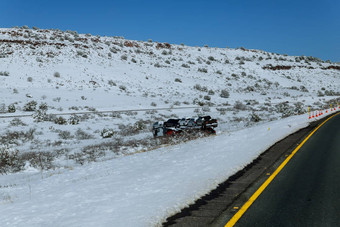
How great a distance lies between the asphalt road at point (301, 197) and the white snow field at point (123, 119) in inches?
55.4

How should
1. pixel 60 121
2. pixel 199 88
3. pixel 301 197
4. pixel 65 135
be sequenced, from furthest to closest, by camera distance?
pixel 199 88, pixel 60 121, pixel 65 135, pixel 301 197

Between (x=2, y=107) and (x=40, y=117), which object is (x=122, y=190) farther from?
(x=2, y=107)

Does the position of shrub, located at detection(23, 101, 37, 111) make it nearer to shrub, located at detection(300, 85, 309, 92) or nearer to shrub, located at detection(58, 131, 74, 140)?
shrub, located at detection(58, 131, 74, 140)

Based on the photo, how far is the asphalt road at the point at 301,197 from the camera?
567 centimetres

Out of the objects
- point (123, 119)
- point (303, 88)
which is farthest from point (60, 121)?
point (303, 88)

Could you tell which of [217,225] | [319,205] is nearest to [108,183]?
[217,225]

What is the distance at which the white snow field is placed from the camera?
7.12 metres

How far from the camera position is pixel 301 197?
693cm

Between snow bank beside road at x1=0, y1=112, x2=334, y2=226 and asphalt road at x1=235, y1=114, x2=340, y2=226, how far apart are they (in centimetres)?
141

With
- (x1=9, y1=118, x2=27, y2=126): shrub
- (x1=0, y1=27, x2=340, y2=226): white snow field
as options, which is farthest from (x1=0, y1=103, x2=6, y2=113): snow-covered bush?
(x1=9, y1=118, x2=27, y2=126): shrub

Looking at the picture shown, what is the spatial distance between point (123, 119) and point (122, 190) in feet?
74.8

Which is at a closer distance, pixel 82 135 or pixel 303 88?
pixel 82 135

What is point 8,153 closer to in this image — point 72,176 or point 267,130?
point 72,176

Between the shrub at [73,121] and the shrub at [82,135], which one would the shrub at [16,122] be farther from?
the shrub at [82,135]
